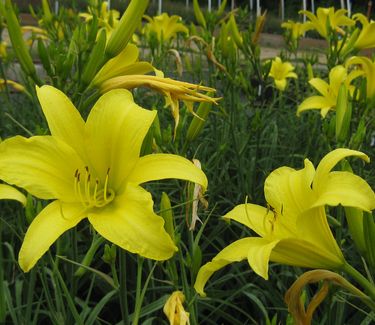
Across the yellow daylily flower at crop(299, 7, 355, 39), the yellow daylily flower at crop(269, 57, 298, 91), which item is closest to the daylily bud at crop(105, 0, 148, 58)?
the yellow daylily flower at crop(299, 7, 355, 39)

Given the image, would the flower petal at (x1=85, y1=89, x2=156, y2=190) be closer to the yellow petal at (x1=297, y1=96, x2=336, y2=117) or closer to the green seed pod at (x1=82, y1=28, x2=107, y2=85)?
the green seed pod at (x1=82, y1=28, x2=107, y2=85)

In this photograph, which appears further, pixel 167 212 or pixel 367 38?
pixel 367 38

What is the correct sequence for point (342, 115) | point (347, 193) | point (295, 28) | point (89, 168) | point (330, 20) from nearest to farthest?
1. point (347, 193)
2. point (89, 168)
3. point (342, 115)
4. point (330, 20)
5. point (295, 28)

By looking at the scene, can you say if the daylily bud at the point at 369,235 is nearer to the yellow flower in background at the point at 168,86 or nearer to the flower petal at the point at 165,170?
the flower petal at the point at 165,170

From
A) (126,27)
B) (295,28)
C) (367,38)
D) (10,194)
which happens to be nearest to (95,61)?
(126,27)

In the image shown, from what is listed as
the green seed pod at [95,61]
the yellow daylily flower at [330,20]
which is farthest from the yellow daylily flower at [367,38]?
the green seed pod at [95,61]

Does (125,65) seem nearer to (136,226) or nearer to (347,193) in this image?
(136,226)

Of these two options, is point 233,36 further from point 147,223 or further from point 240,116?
point 147,223
